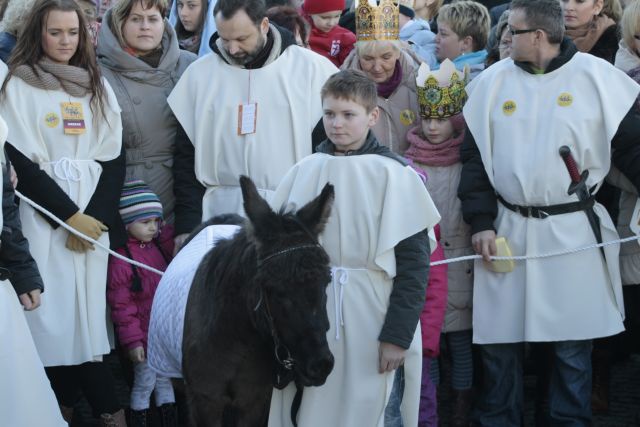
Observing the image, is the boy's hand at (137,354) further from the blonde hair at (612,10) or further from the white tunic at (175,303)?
the blonde hair at (612,10)

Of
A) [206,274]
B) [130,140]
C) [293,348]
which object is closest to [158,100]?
[130,140]

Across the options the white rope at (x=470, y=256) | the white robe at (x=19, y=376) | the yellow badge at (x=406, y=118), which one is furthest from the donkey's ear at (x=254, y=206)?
the yellow badge at (x=406, y=118)

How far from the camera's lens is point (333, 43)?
8383mm

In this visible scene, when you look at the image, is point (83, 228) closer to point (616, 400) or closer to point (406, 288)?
point (406, 288)

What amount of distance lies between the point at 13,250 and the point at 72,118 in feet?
4.45

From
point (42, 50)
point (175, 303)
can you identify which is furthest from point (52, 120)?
point (175, 303)

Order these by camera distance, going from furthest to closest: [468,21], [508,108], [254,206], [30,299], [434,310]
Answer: [468,21], [508,108], [434,310], [30,299], [254,206]

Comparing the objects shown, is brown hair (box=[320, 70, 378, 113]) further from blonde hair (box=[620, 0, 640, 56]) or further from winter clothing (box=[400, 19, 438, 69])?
winter clothing (box=[400, 19, 438, 69])

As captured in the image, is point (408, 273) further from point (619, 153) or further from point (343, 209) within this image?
point (619, 153)

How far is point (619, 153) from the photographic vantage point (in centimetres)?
621

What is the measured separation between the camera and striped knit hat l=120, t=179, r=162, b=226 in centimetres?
663

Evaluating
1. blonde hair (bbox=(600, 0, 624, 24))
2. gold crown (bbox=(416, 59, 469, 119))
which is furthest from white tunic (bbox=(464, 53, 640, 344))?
blonde hair (bbox=(600, 0, 624, 24))

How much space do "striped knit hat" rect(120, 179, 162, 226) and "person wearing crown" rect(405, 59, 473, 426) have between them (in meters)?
1.60

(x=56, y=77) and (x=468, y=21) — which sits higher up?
(x=468, y=21)
